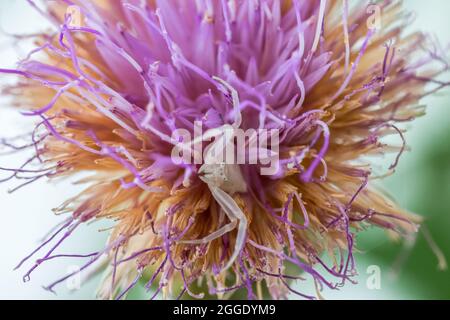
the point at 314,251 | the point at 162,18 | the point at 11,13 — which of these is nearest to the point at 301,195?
the point at 314,251

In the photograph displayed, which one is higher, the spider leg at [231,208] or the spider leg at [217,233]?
the spider leg at [231,208]

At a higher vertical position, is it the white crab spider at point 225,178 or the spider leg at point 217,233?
the white crab spider at point 225,178

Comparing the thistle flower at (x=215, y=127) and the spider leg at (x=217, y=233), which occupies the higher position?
the thistle flower at (x=215, y=127)

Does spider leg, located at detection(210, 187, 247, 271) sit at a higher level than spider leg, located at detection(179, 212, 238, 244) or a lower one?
higher

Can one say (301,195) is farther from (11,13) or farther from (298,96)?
(11,13)

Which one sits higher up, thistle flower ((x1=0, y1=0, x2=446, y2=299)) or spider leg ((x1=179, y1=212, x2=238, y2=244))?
thistle flower ((x1=0, y1=0, x2=446, y2=299))
